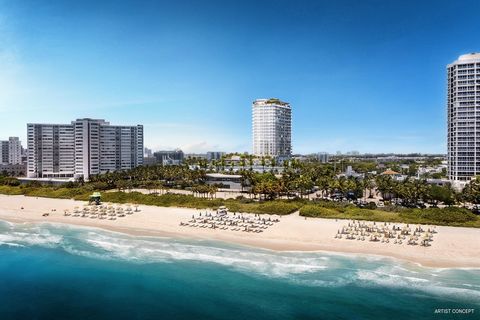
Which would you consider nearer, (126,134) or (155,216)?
(155,216)

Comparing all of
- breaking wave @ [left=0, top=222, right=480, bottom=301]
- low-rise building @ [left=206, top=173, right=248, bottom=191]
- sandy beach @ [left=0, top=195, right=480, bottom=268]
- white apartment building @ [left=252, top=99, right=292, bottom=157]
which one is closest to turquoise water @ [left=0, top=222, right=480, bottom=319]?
breaking wave @ [left=0, top=222, right=480, bottom=301]

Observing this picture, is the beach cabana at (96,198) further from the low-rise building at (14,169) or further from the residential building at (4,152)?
the residential building at (4,152)

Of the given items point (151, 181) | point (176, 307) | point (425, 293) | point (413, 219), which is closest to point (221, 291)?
point (176, 307)

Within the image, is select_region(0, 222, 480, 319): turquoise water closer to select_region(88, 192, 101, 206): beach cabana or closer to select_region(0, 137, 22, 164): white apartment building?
select_region(88, 192, 101, 206): beach cabana

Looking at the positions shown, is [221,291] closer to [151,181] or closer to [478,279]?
[478,279]

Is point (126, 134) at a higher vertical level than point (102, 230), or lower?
higher

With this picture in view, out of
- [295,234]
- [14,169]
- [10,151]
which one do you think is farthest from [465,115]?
[10,151]
